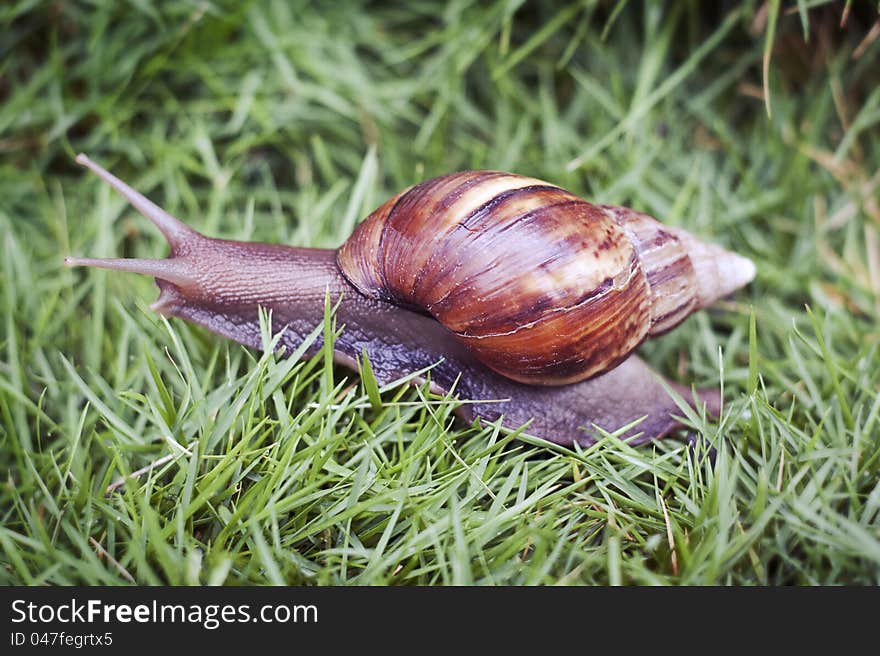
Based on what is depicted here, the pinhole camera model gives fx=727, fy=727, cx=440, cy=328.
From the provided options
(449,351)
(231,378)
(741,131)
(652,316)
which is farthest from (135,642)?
(741,131)

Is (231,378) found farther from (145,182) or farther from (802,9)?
(802,9)

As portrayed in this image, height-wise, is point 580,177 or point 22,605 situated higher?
point 580,177

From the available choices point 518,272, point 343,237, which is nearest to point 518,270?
point 518,272

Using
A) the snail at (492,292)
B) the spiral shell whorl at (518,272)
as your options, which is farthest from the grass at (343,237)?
the spiral shell whorl at (518,272)

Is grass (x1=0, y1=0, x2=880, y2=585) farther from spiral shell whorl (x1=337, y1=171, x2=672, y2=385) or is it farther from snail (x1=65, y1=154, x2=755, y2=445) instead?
spiral shell whorl (x1=337, y1=171, x2=672, y2=385)

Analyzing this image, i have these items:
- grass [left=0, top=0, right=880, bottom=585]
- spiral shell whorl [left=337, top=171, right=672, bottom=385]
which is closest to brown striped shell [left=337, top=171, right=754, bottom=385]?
spiral shell whorl [left=337, top=171, right=672, bottom=385]

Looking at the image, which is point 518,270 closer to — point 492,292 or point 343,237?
point 492,292
